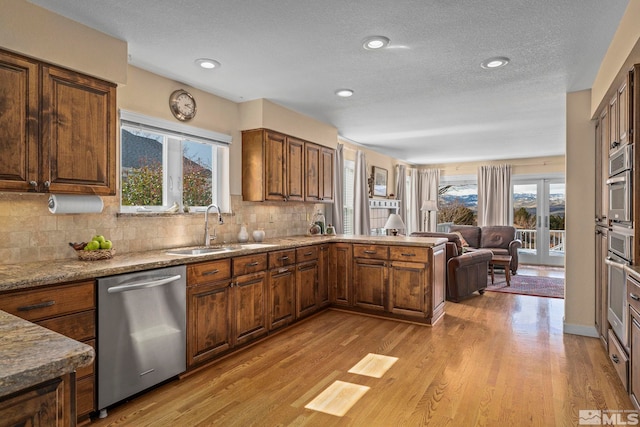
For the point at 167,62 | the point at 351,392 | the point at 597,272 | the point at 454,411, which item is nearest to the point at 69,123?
the point at 167,62

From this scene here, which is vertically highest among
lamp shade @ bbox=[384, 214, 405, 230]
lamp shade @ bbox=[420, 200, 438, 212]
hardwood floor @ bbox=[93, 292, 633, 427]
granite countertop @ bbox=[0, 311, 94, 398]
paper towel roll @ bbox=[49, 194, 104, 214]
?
lamp shade @ bbox=[420, 200, 438, 212]

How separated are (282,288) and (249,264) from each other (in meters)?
0.59

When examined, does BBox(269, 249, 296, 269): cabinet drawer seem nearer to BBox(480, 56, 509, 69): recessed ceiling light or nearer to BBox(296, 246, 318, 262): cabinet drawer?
A: BBox(296, 246, 318, 262): cabinet drawer

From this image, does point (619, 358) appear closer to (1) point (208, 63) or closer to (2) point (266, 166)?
(2) point (266, 166)

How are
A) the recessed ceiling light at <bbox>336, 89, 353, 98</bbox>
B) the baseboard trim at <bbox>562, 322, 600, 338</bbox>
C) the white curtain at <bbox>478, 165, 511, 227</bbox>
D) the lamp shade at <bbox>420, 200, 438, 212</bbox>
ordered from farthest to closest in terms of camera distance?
the lamp shade at <bbox>420, 200, 438, 212</bbox>
the white curtain at <bbox>478, 165, 511, 227</bbox>
the recessed ceiling light at <bbox>336, 89, 353, 98</bbox>
the baseboard trim at <bbox>562, 322, 600, 338</bbox>

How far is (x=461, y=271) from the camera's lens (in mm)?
5012

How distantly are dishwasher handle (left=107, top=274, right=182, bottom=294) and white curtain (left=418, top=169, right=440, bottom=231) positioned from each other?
789 centimetres

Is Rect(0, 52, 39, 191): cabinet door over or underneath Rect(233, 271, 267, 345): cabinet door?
over

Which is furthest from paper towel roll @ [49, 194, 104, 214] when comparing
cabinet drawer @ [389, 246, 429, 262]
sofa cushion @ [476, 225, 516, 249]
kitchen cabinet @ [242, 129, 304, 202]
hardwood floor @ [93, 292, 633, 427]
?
sofa cushion @ [476, 225, 516, 249]

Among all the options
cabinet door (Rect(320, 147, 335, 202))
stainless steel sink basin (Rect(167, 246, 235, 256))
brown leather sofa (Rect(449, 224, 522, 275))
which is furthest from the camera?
brown leather sofa (Rect(449, 224, 522, 275))

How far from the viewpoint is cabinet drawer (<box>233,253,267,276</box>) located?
316 centimetres

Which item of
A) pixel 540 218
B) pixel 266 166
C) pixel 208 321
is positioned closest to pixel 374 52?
pixel 266 166

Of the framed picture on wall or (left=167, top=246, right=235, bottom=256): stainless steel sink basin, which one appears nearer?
(left=167, top=246, right=235, bottom=256): stainless steel sink basin

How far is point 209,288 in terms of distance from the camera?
9.50 ft
